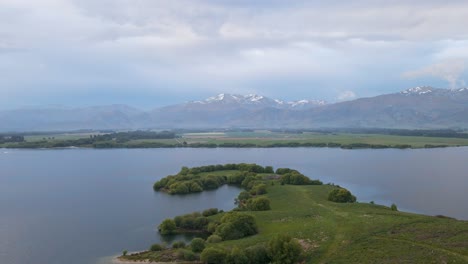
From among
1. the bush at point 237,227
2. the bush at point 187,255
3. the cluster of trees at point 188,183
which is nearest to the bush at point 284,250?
the bush at point 187,255

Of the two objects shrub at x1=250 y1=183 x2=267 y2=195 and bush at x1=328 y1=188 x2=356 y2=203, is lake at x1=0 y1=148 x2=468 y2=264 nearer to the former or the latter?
shrub at x1=250 y1=183 x2=267 y2=195

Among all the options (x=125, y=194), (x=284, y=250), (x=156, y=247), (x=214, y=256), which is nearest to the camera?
(x=284, y=250)

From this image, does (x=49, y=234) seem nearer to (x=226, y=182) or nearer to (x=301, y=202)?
(x=301, y=202)

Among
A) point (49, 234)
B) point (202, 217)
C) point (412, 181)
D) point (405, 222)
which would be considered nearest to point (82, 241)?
point (49, 234)

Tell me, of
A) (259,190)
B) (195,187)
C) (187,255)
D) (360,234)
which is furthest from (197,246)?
(195,187)

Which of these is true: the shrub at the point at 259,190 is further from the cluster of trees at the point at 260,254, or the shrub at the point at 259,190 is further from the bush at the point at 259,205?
the cluster of trees at the point at 260,254

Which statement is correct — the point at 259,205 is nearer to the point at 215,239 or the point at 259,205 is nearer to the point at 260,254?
the point at 215,239
